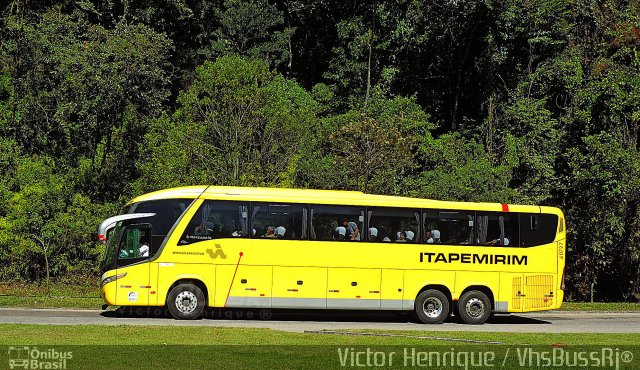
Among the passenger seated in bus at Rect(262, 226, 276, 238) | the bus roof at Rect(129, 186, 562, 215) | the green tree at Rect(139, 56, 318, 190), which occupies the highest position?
the green tree at Rect(139, 56, 318, 190)

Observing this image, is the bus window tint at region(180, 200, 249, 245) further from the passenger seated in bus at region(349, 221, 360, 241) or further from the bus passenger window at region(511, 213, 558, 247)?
the bus passenger window at region(511, 213, 558, 247)

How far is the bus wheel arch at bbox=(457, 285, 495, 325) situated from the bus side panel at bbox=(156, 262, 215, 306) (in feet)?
23.8

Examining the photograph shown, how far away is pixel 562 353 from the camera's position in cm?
1942

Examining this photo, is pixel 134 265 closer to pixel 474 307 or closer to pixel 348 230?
pixel 348 230

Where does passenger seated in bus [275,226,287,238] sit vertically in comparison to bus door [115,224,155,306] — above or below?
above

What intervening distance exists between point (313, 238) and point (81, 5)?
3116 cm

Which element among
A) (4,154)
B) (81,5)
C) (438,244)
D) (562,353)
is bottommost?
(562,353)

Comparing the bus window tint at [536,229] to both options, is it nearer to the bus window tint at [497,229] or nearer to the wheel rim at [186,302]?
the bus window tint at [497,229]

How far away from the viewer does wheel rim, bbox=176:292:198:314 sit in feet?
89.4

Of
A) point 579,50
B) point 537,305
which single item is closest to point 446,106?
point 579,50

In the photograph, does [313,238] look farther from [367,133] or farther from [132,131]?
[132,131]

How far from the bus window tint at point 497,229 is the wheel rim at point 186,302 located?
832 centimetres

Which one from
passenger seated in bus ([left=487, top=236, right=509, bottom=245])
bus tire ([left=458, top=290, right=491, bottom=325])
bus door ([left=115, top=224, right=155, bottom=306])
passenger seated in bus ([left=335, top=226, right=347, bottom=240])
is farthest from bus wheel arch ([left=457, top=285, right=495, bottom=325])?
bus door ([left=115, top=224, right=155, bottom=306])

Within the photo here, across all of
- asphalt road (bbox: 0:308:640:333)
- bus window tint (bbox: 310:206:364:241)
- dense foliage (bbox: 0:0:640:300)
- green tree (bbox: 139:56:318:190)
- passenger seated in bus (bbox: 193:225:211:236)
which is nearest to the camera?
asphalt road (bbox: 0:308:640:333)
